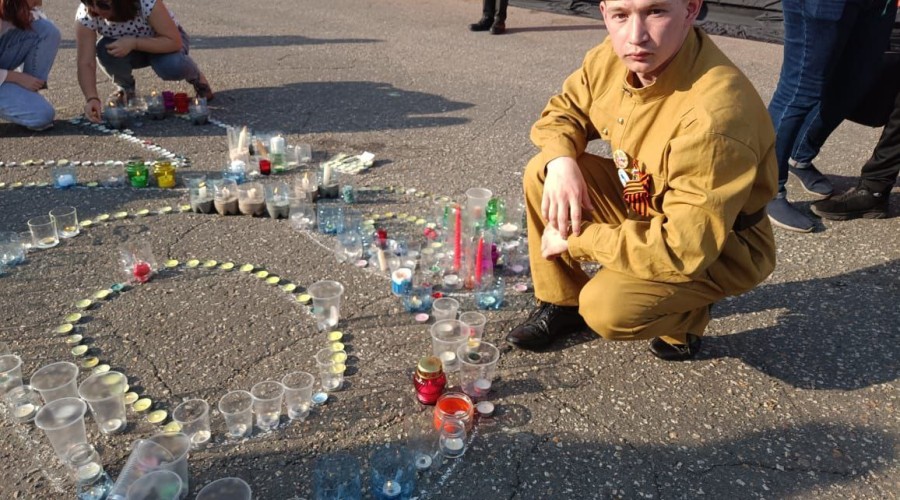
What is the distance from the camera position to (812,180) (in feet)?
15.0

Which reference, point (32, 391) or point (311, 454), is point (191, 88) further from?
point (311, 454)

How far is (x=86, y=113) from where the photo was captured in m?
5.57

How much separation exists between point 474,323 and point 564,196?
74 cm

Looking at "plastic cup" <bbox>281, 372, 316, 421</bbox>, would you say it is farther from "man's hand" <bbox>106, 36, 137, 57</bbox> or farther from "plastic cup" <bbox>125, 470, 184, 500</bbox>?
"man's hand" <bbox>106, 36, 137, 57</bbox>

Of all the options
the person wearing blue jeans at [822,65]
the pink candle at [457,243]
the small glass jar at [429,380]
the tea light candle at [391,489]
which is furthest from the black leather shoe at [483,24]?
the tea light candle at [391,489]

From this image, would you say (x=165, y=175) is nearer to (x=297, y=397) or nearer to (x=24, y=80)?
(x=24, y=80)

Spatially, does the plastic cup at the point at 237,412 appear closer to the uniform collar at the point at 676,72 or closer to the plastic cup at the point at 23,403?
the plastic cup at the point at 23,403

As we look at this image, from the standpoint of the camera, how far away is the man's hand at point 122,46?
5.70m

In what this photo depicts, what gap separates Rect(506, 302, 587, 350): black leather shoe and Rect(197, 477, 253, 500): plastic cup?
4.32 feet

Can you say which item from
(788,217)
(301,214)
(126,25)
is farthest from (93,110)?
(788,217)

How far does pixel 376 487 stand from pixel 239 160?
124 inches

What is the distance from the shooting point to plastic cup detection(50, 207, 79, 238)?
388 centimetres

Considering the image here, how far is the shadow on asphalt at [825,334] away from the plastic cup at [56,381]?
2.65 meters

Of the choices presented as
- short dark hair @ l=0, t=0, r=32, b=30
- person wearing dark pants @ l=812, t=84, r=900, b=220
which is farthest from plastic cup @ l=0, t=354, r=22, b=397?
person wearing dark pants @ l=812, t=84, r=900, b=220
